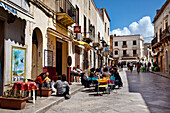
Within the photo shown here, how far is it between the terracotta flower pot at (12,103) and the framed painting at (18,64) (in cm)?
129

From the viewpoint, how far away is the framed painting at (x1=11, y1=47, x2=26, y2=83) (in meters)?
6.64

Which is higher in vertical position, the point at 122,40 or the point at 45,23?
the point at 122,40

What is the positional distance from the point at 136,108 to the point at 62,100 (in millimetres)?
2919

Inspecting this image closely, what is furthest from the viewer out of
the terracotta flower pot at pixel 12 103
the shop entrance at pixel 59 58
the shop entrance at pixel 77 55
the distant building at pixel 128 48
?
the distant building at pixel 128 48

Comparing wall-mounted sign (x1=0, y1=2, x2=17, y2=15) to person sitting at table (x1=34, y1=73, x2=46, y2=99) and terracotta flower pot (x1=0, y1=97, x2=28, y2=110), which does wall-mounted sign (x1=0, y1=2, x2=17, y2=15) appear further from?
person sitting at table (x1=34, y1=73, x2=46, y2=99)

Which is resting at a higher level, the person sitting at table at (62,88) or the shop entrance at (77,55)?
the shop entrance at (77,55)

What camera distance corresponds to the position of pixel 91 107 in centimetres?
591

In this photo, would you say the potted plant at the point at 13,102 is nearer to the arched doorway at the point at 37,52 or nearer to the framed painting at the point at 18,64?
the framed painting at the point at 18,64

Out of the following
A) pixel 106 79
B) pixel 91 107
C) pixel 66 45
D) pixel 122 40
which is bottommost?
pixel 91 107

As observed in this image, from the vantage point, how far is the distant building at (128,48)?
5656cm

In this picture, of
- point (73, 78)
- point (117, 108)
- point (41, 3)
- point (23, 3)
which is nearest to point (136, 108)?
point (117, 108)

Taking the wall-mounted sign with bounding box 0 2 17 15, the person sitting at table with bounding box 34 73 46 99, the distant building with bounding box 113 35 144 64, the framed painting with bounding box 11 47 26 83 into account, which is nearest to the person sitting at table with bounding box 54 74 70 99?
the person sitting at table with bounding box 34 73 46 99

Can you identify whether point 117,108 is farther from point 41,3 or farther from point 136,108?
point 41,3

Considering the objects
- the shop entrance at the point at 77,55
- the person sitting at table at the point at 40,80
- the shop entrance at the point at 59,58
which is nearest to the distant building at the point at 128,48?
the shop entrance at the point at 77,55
